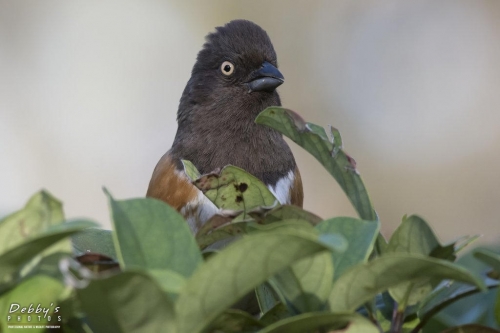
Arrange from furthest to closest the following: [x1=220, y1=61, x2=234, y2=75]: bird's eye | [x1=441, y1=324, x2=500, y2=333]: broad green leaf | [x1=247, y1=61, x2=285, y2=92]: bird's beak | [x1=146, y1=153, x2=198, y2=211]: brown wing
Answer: [x1=220, y1=61, x2=234, y2=75]: bird's eye, [x1=247, y1=61, x2=285, y2=92]: bird's beak, [x1=146, y1=153, x2=198, y2=211]: brown wing, [x1=441, y1=324, x2=500, y2=333]: broad green leaf

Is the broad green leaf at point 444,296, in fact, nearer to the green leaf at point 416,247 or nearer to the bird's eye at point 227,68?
the green leaf at point 416,247

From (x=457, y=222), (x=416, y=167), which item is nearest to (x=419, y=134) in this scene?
(x=416, y=167)

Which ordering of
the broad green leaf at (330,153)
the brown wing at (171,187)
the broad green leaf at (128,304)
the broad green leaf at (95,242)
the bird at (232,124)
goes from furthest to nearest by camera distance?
the bird at (232,124) → the brown wing at (171,187) → the broad green leaf at (95,242) → the broad green leaf at (330,153) → the broad green leaf at (128,304)

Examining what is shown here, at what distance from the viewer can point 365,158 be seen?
6.64 metres

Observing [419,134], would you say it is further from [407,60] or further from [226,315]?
[226,315]

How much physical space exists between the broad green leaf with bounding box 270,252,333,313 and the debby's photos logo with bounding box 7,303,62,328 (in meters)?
0.27

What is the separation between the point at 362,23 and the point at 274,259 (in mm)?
7253

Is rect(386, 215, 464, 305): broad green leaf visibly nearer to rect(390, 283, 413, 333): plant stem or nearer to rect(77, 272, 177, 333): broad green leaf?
rect(390, 283, 413, 333): plant stem

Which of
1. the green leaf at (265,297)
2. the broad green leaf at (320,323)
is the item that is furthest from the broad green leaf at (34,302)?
the green leaf at (265,297)

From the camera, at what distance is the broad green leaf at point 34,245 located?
721mm

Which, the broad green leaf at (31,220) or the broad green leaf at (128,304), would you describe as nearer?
the broad green leaf at (128,304)

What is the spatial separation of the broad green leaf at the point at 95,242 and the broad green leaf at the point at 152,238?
386 mm

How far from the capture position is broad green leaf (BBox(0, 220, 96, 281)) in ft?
2.37

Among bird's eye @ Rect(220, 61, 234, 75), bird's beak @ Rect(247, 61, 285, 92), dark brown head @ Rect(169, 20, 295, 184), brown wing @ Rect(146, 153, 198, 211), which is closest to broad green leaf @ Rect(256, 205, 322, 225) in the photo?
brown wing @ Rect(146, 153, 198, 211)
